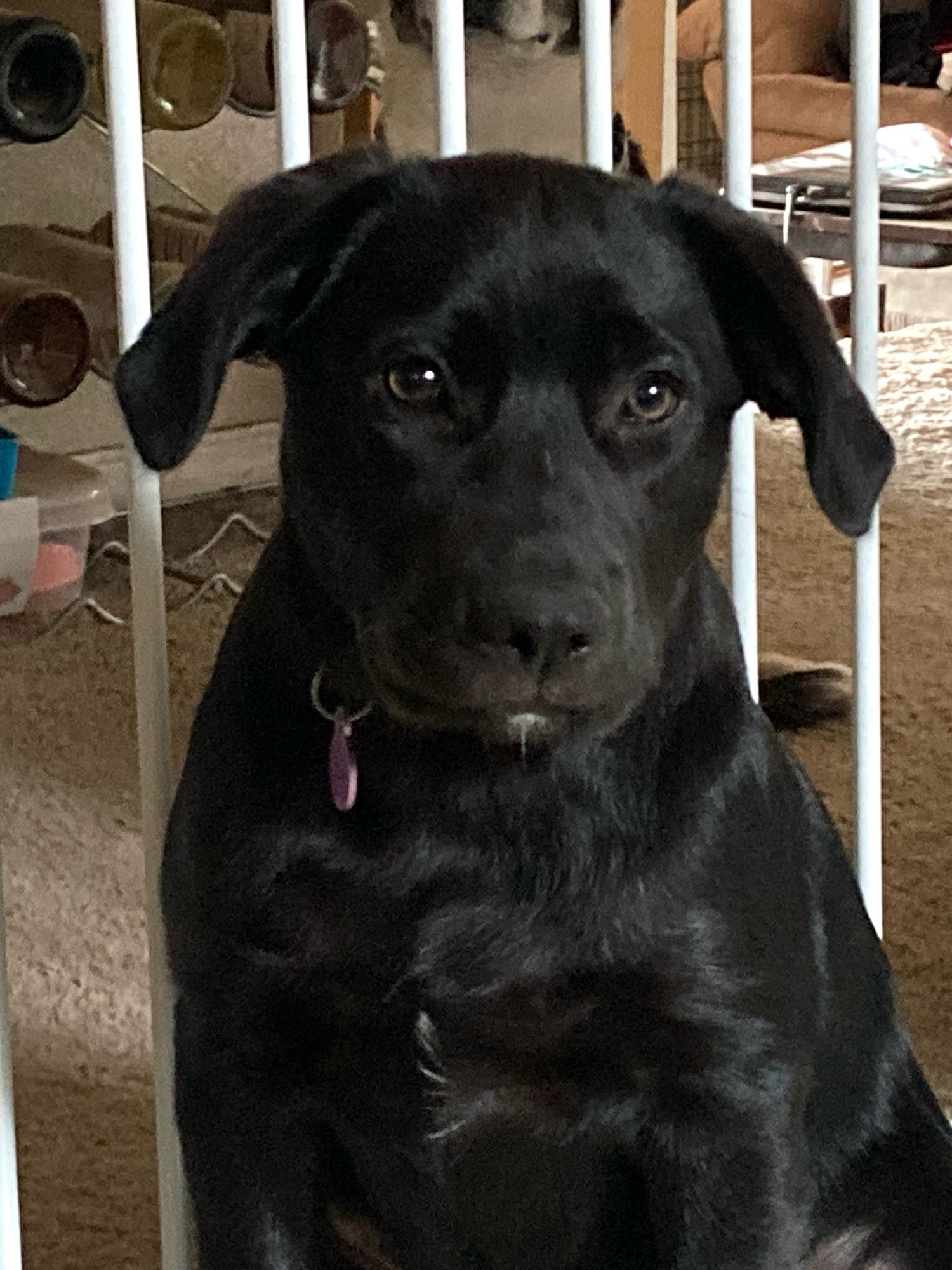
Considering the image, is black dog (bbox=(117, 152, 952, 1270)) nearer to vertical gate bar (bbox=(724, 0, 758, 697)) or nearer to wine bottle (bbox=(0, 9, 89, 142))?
vertical gate bar (bbox=(724, 0, 758, 697))

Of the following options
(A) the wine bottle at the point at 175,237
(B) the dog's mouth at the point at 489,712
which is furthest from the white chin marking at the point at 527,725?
(A) the wine bottle at the point at 175,237

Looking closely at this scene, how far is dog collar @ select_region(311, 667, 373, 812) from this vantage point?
1008mm

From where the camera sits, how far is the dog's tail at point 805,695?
2035 millimetres

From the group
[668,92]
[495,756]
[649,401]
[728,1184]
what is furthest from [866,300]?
[668,92]

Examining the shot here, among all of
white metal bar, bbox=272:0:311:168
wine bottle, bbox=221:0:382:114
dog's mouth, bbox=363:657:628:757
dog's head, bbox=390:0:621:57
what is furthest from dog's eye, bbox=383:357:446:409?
dog's head, bbox=390:0:621:57

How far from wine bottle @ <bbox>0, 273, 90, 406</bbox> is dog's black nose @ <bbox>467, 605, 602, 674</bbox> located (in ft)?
3.55

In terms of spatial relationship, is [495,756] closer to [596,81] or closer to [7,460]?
[596,81]

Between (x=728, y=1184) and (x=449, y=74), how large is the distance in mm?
702

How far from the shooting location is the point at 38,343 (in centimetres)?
183

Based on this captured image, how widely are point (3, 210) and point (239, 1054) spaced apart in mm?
1664

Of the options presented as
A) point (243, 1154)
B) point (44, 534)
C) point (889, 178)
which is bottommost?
point (889, 178)

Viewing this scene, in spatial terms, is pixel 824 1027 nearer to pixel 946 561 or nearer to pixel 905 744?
pixel 905 744

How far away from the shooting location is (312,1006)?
101cm

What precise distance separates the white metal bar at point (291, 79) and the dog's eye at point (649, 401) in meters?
0.31
